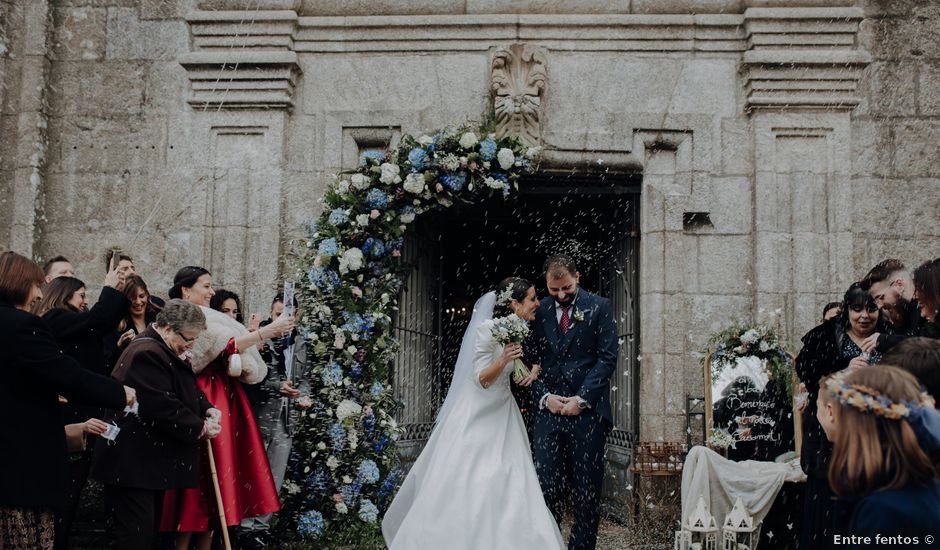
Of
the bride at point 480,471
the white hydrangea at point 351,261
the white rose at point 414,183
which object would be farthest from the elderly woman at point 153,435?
the white rose at point 414,183

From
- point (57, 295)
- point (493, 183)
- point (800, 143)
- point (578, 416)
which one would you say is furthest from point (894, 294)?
point (57, 295)

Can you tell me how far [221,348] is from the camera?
18.4 feet

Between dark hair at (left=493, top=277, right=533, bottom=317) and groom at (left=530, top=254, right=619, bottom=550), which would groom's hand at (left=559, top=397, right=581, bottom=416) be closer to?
groom at (left=530, top=254, right=619, bottom=550)

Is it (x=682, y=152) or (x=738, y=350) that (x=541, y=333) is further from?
(x=682, y=152)

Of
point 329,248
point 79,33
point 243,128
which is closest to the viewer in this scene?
point 329,248

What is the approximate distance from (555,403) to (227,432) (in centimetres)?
212

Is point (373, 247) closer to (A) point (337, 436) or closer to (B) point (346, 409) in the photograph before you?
(B) point (346, 409)

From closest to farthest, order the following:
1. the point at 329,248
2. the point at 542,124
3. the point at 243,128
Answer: the point at 329,248
the point at 542,124
the point at 243,128

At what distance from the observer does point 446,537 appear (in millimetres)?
5230

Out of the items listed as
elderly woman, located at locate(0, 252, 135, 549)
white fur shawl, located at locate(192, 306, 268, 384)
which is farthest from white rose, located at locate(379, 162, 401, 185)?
elderly woman, located at locate(0, 252, 135, 549)

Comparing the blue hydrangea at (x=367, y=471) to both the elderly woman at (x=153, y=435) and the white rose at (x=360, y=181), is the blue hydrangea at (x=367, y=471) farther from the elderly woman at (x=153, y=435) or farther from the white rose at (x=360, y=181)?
the white rose at (x=360, y=181)

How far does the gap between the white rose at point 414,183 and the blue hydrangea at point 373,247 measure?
0.49 meters

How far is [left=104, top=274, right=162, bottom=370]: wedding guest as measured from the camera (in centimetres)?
604

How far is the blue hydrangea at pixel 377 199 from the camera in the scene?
23.2 feet
